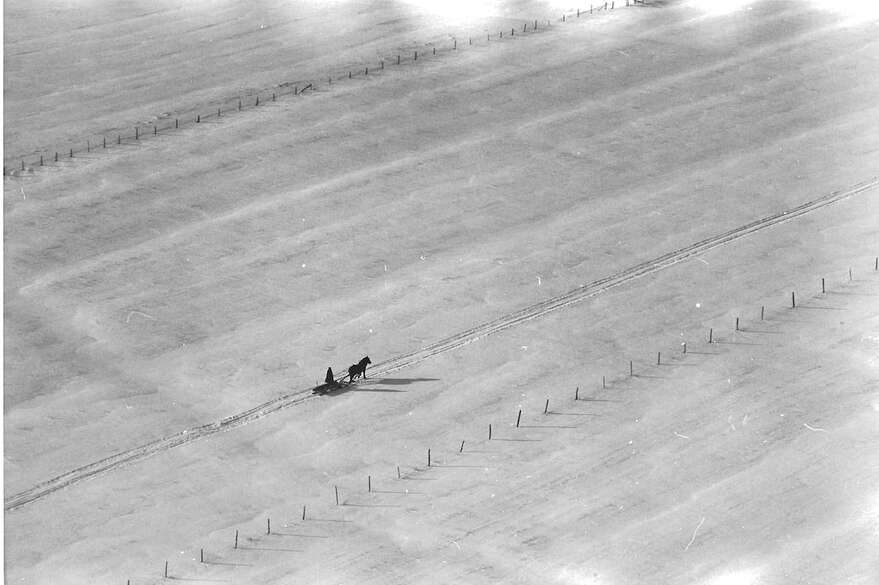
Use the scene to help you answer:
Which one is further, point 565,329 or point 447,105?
point 447,105

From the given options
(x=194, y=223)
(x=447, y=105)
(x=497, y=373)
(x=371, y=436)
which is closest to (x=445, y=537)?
(x=371, y=436)

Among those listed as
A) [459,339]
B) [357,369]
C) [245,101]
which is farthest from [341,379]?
[245,101]

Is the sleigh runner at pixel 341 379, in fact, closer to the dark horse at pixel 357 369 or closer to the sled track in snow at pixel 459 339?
the dark horse at pixel 357 369

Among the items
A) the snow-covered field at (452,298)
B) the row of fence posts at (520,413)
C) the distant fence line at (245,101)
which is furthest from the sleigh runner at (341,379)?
the distant fence line at (245,101)

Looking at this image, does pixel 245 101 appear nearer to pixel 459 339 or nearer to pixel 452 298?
pixel 452 298

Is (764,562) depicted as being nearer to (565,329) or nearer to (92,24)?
(565,329)

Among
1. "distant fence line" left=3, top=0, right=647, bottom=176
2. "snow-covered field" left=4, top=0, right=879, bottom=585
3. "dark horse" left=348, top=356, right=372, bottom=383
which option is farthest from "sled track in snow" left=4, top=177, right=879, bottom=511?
"distant fence line" left=3, top=0, right=647, bottom=176
